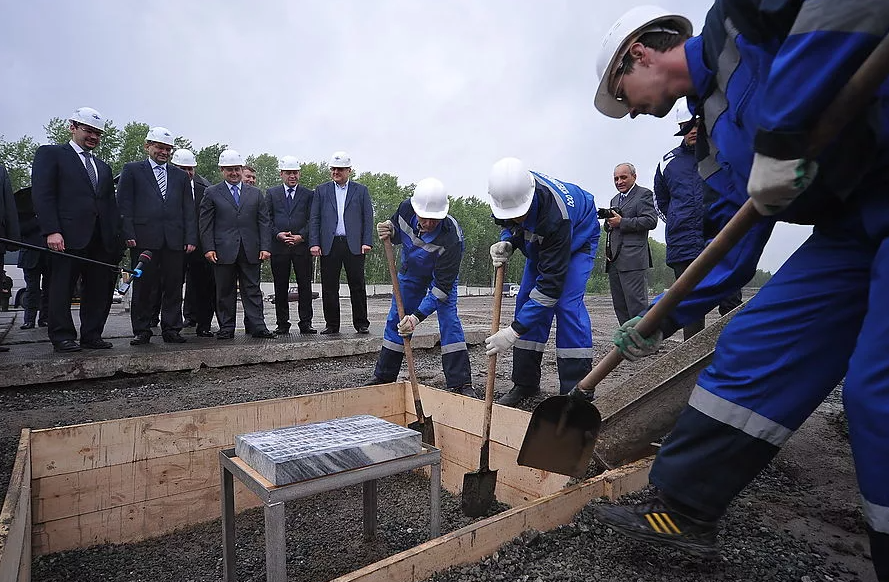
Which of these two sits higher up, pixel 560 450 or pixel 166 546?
pixel 560 450

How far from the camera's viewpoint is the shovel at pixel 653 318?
1177 millimetres

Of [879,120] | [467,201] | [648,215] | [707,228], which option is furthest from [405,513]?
[467,201]

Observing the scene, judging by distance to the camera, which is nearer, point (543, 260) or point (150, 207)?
point (543, 260)

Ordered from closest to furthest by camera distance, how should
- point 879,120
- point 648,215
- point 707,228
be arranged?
1. point 879,120
2. point 707,228
3. point 648,215

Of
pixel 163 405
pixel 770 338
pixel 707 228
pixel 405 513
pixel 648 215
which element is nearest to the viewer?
pixel 770 338

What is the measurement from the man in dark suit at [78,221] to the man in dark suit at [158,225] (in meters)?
0.20

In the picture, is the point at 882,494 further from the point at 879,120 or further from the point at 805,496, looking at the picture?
the point at 805,496

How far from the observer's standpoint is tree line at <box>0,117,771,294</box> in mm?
31406

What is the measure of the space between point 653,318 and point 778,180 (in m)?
0.67

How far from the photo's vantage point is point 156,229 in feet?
18.7

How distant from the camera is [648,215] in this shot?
17.7 feet

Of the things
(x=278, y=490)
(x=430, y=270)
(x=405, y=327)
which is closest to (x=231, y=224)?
(x=430, y=270)

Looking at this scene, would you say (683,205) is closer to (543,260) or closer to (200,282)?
(543,260)

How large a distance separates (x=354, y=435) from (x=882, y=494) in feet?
5.60
